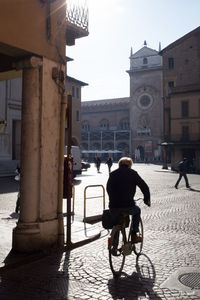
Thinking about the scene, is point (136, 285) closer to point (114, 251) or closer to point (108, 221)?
point (114, 251)

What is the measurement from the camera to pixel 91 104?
347ft

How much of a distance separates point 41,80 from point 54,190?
2.14m

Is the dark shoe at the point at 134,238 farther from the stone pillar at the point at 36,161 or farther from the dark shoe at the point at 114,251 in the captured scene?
the stone pillar at the point at 36,161

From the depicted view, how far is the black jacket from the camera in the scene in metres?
6.26

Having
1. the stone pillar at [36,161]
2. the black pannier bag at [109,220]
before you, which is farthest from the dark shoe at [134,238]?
the stone pillar at [36,161]

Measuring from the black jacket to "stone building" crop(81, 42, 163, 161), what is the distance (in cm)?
7661

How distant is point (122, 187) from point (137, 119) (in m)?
86.1

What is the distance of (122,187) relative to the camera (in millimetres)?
6277

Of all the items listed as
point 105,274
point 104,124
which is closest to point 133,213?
point 105,274

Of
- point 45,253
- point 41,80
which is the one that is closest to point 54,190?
point 45,253

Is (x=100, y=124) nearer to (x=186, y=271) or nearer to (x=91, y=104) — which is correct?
(x=91, y=104)

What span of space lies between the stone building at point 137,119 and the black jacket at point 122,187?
76.6 meters

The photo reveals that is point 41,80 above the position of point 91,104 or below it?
below

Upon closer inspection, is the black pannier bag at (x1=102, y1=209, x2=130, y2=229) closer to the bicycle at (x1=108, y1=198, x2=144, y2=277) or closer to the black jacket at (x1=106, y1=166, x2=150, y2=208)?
the bicycle at (x1=108, y1=198, x2=144, y2=277)
